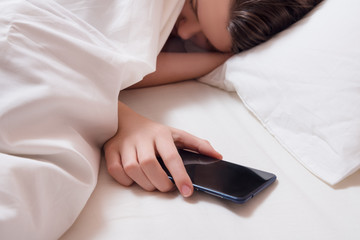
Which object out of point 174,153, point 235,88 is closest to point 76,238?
point 174,153

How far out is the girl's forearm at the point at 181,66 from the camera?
90cm

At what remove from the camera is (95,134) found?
60 centimetres

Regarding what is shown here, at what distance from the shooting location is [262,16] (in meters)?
0.83

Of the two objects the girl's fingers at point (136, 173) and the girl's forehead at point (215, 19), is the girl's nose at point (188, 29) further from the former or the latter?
the girl's fingers at point (136, 173)

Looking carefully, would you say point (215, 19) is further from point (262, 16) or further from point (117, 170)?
point (117, 170)

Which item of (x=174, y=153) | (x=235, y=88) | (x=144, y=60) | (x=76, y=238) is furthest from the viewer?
(x=235, y=88)

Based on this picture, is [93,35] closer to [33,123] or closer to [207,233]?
[33,123]

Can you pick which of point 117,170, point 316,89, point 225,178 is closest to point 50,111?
point 117,170

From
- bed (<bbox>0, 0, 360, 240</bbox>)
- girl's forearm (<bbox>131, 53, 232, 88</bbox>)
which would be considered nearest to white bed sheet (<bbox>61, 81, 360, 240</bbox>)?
bed (<bbox>0, 0, 360, 240</bbox>)

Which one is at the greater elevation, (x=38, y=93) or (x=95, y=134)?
(x=38, y=93)

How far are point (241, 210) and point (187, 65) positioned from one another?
0.52 m

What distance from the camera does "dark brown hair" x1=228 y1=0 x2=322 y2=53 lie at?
2.68 ft

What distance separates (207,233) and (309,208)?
0.15 metres

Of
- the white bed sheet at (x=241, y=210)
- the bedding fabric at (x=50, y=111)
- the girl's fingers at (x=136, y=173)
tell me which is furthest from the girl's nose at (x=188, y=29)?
the girl's fingers at (x=136, y=173)
